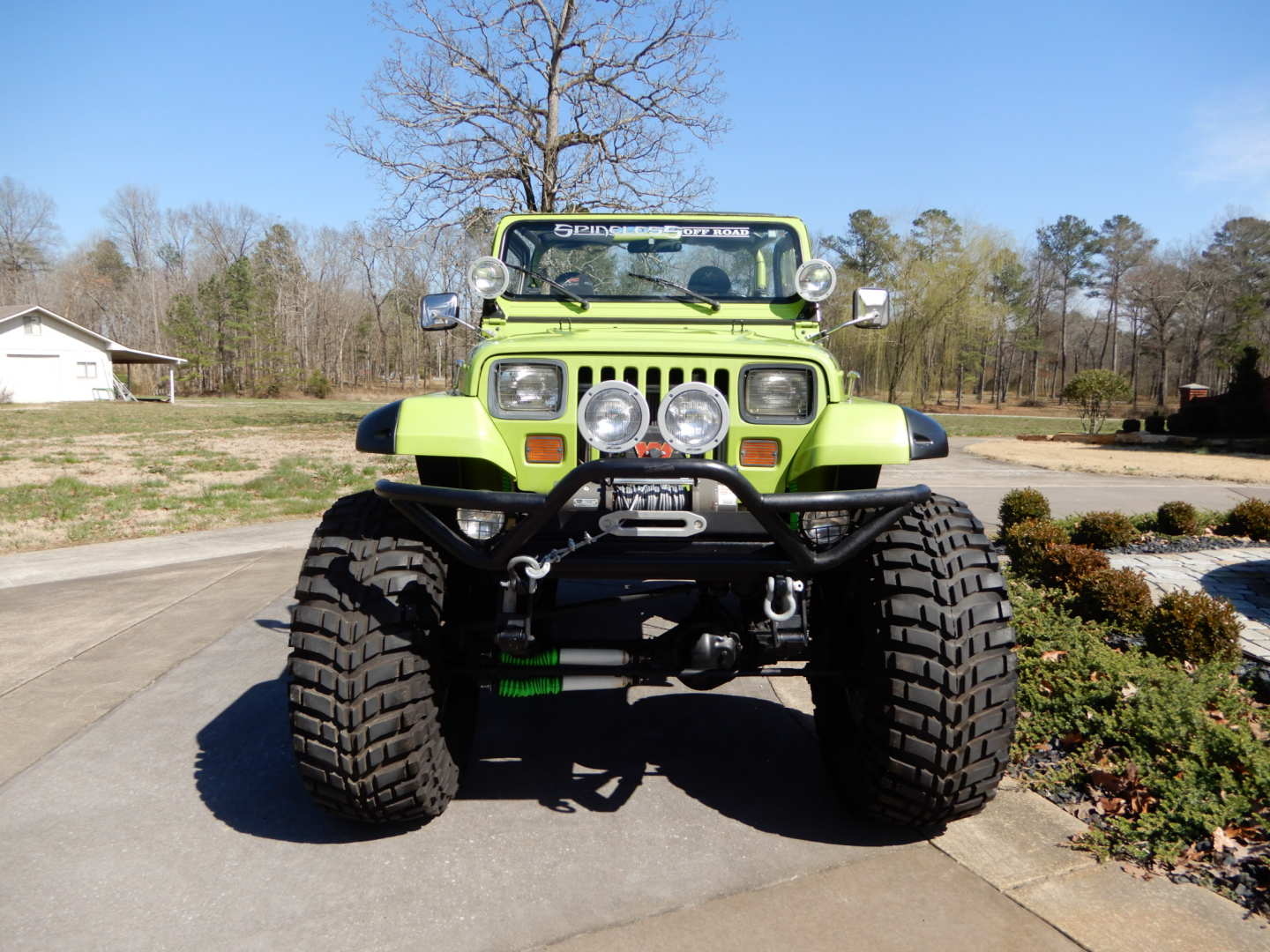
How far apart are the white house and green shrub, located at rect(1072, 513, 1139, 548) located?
41787 mm

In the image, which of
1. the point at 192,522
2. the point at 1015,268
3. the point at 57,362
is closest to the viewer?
the point at 192,522

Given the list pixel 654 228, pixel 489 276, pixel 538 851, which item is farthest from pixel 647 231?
pixel 538 851

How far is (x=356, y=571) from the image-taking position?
2730 millimetres

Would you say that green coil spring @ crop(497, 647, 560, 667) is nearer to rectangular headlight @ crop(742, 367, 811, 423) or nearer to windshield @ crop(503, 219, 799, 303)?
rectangular headlight @ crop(742, 367, 811, 423)

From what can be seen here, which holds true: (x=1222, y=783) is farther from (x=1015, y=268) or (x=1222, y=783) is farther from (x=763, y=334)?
(x=1015, y=268)

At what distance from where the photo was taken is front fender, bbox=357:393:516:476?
8.86 feet

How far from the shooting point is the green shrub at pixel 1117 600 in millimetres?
4773

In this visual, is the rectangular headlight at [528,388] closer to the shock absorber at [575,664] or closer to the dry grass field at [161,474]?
the shock absorber at [575,664]

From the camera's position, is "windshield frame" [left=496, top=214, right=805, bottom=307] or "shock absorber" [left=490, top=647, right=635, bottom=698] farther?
"windshield frame" [left=496, top=214, right=805, bottom=307]

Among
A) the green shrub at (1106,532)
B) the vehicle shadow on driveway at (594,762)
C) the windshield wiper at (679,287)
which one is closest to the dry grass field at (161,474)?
the vehicle shadow on driveway at (594,762)

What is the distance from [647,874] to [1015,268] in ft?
180

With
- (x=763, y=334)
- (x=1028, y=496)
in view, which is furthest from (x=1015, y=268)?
(x=763, y=334)

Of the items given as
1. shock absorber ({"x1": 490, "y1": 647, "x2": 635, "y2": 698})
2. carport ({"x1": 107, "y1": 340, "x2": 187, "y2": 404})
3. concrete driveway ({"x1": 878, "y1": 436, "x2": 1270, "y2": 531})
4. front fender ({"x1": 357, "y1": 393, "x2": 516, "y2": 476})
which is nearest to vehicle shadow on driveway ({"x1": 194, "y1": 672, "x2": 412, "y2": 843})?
shock absorber ({"x1": 490, "y1": 647, "x2": 635, "y2": 698})

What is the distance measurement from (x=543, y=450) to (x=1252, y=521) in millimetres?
7178
